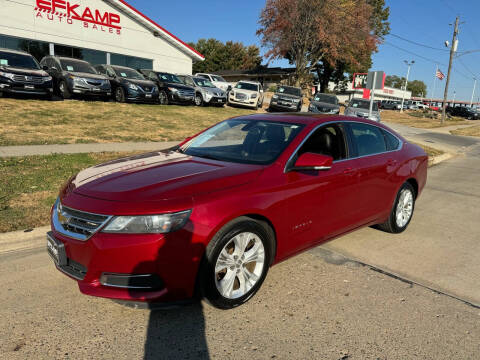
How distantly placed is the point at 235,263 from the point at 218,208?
0.53m

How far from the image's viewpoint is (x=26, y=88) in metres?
13.5

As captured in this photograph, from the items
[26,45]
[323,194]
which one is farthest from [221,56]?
[323,194]

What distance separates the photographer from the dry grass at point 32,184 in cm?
466

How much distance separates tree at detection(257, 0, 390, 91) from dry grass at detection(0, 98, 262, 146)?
22.1 metres

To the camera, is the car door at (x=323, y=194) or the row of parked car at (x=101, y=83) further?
the row of parked car at (x=101, y=83)

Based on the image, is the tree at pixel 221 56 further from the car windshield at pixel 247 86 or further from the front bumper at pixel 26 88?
the front bumper at pixel 26 88

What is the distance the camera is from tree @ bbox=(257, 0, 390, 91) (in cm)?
3406

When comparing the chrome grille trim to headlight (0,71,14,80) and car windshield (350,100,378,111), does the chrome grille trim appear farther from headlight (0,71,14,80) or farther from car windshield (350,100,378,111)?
car windshield (350,100,378,111)

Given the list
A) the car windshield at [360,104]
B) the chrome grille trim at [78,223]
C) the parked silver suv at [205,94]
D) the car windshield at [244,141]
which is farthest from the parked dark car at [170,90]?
the chrome grille trim at [78,223]

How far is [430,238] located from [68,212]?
438cm

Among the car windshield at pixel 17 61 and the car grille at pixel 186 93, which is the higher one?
the car windshield at pixel 17 61

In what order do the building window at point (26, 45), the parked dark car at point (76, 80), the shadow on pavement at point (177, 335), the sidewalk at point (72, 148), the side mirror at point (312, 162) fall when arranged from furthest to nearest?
the building window at point (26, 45), the parked dark car at point (76, 80), the sidewalk at point (72, 148), the side mirror at point (312, 162), the shadow on pavement at point (177, 335)

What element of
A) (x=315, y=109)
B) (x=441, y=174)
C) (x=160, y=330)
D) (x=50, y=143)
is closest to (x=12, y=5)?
(x=50, y=143)

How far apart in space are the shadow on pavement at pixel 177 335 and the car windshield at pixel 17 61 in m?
13.8
